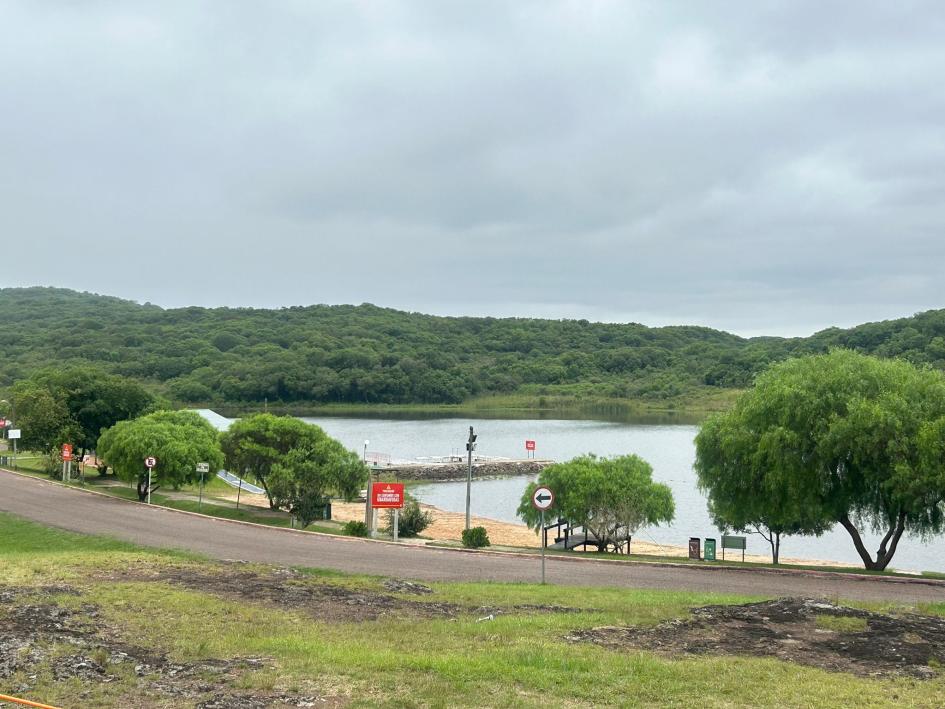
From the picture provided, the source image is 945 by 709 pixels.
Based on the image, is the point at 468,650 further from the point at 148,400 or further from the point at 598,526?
the point at 148,400

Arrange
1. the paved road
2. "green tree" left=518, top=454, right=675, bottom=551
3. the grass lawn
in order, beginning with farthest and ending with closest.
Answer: "green tree" left=518, top=454, right=675, bottom=551 < the paved road < the grass lawn

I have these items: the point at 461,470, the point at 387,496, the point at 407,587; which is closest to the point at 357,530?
the point at 387,496

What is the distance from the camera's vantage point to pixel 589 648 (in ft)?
38.1

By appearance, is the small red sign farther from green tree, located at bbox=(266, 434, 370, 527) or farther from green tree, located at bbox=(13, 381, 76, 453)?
green tree, located at bbox=(13, 381, 76, 453)

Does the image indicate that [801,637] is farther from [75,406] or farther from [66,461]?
[75,406]

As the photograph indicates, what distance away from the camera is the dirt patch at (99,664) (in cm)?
950

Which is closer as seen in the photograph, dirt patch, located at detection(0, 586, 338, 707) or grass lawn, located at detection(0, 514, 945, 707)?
grass lawn, located at detection(0, 514, 945, 707)

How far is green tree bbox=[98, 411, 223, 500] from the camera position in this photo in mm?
40625

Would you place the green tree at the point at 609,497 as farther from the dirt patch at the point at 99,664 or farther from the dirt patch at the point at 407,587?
the dirt patch at the point at 99,664

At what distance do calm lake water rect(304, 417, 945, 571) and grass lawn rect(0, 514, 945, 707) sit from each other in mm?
28852

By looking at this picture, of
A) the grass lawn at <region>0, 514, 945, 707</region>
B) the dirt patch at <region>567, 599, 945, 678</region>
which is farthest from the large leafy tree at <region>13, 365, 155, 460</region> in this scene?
the dirt patch at <region>567, 599, 945, 678</region>

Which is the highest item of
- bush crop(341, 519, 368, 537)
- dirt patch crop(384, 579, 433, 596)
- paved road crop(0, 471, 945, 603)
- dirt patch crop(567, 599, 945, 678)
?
dirt patch crop(567, 599, 945, 678)

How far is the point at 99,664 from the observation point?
10.5 meters

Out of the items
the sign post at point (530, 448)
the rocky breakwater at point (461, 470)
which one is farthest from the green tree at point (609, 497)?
the sign post at point (530, 448)
